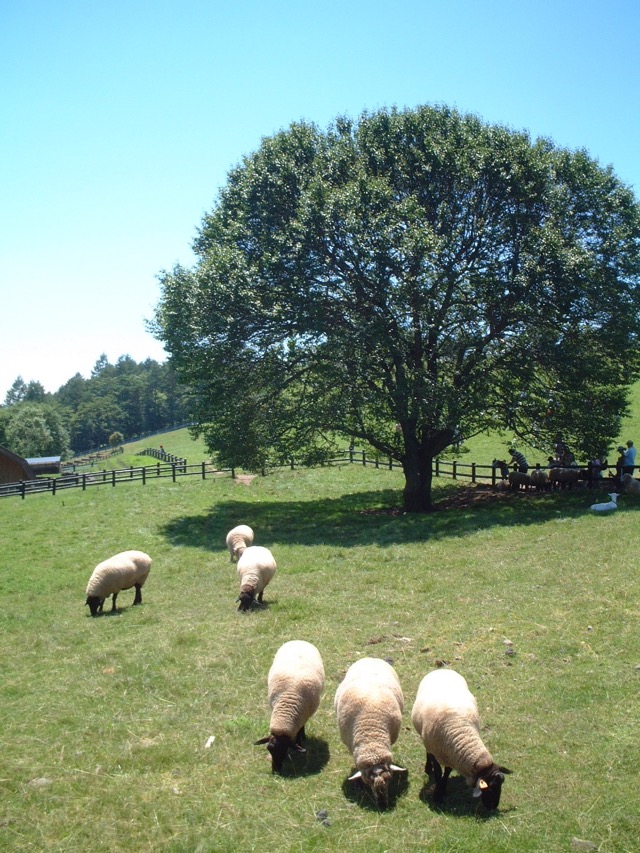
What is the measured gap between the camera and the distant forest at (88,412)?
9738 cm

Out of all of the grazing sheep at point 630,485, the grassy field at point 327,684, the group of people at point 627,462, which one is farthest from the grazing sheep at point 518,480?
the grassy field at point 327,684

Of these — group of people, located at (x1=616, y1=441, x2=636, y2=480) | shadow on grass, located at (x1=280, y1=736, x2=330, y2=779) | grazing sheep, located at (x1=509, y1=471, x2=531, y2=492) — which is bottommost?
shadow on grass, located at (x1=280, y1=736, x2=330, y2=779)

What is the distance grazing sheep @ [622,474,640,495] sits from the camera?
24.8 meters

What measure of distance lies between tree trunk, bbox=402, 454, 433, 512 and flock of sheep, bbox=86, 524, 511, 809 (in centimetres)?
1843

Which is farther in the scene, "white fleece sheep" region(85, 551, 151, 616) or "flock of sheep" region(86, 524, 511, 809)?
"white fleece sheep" region(85, 551, 151, 616)

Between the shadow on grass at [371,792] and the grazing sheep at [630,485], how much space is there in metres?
19.6

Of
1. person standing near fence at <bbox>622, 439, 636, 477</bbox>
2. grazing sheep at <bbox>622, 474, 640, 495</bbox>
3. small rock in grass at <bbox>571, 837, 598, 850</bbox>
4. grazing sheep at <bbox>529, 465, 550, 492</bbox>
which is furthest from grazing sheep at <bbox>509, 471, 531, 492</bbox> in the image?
small rock in grass at <bbox>571, 837, 598, 850</bbox>

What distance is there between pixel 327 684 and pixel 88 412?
447 feet

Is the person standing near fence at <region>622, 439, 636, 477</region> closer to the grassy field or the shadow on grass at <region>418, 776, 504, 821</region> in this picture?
the grassy field

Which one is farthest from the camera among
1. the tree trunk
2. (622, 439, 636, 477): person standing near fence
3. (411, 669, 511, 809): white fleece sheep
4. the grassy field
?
the tree trunk

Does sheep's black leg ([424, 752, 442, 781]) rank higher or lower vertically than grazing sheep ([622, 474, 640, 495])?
lower

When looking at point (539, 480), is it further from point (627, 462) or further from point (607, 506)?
point (607, 506)

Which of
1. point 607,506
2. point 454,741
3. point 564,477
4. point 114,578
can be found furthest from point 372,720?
point 564,477

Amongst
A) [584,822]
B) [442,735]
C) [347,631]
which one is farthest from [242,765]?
[347,631]
